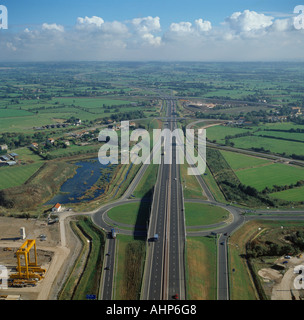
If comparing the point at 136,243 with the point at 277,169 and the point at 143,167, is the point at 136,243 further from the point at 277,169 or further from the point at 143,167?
the point at 277,169

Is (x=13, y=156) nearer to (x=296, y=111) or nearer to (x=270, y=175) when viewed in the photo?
(x=270, y=175)

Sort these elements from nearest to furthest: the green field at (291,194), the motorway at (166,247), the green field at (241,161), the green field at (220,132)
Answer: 1. the motorway at (166,247)
2. the green field at (291,194)
3. the green field at (241,161)
4. the green field at (220,132)

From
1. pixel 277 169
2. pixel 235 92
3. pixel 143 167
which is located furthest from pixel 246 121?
pixel 235 92

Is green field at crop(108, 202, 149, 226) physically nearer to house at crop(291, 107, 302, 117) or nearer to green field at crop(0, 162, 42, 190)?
green field at crop(0, 162, 42, 190)

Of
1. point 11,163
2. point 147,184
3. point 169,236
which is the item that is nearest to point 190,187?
point 147,184

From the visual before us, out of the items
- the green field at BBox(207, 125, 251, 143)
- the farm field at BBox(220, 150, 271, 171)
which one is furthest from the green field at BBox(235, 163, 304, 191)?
the green field at BBox(207, 125, 251, 143)

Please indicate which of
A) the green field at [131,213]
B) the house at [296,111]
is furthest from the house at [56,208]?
the house at [296,111]

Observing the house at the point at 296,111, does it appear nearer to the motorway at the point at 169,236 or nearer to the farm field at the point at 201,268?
the motorway at the point at 169,236
